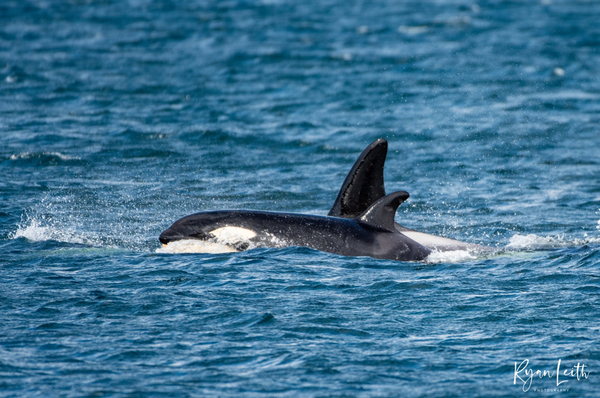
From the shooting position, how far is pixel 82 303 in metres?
12.1

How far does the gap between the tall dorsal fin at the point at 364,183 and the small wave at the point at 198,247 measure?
2.10 meters

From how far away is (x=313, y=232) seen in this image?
48.1 feet

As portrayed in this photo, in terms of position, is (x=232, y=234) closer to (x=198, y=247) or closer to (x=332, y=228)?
(x=198, y=247)

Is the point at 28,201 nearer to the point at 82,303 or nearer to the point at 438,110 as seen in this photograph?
the point at 82,303

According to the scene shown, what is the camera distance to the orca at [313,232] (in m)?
14.5

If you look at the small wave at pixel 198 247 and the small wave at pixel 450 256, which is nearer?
the small wave at pixel 198 247

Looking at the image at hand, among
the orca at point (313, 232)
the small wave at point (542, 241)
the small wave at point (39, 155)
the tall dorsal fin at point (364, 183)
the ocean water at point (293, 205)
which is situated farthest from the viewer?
the small wave at point (39, 155)

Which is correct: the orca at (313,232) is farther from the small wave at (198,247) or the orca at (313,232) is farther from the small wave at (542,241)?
the small wave at (542,241)

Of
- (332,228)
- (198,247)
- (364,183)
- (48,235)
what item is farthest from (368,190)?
(48,235)

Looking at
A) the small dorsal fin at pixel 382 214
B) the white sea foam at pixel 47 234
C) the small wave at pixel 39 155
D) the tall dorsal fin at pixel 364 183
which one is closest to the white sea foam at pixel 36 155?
the small wave at pixel 39 155

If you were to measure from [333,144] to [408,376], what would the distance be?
17.5 m

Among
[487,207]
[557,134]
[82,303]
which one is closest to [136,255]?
[82,303]

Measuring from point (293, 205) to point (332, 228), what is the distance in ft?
17.0

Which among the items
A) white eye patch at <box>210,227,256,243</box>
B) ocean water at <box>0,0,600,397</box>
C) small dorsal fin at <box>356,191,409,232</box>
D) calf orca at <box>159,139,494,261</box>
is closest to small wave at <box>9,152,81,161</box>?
ocean water at <box>0,0,600,397</box>
